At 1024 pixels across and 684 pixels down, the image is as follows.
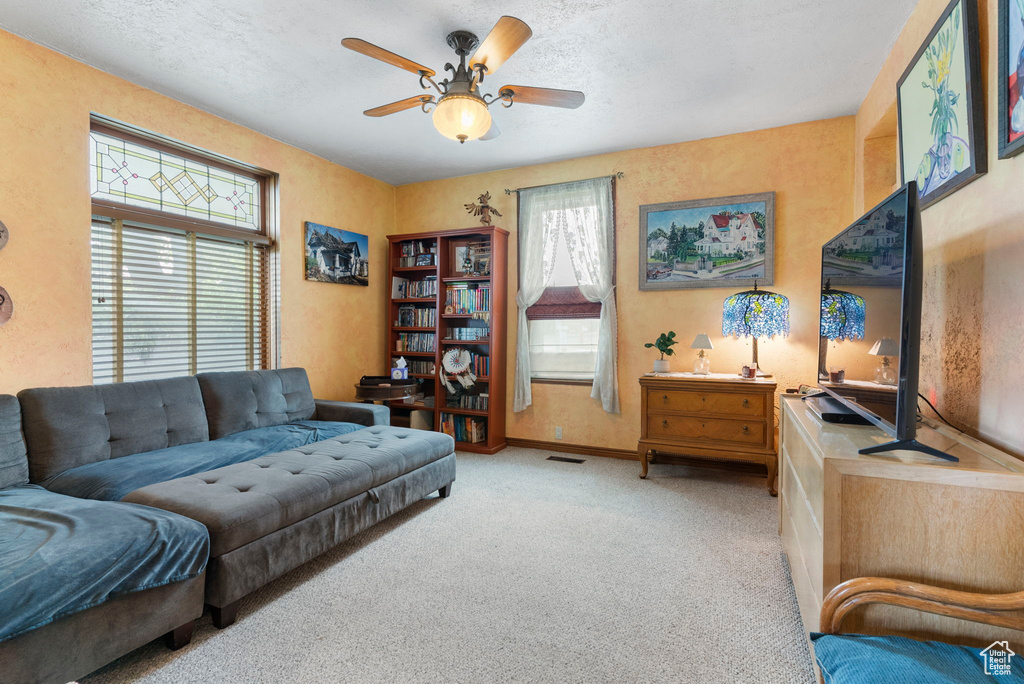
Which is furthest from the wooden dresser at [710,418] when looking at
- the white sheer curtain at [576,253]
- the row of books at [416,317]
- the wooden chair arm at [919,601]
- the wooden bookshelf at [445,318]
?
the wooden chair arm at [919,601]

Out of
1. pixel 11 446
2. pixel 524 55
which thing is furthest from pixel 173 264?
pixel 524 55

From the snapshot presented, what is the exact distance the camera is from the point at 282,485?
222cm

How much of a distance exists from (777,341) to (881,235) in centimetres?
A: 232

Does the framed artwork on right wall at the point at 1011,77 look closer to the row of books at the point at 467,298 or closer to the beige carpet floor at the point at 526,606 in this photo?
the beige carpet floor at the point at 526,606

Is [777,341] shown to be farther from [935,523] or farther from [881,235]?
[935,523]

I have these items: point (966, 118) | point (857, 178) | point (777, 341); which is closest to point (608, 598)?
point (966, 118)

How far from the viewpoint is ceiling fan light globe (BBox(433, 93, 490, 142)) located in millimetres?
2242

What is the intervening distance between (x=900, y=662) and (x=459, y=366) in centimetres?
384

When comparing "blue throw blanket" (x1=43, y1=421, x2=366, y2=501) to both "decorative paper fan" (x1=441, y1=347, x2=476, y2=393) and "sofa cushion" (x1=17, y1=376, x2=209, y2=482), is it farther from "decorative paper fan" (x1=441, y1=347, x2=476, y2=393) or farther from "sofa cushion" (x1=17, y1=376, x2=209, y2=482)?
"decorative paper fan" (x1=441, y1=347, x2=476, y2=393)

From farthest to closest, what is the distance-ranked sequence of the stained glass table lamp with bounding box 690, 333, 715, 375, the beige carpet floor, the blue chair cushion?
1. the stained glass table lamp with bounding box 690, 333, 715, 375
2. the beige carpet floor
3. the blue chair cushion

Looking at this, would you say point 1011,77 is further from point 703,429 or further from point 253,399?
point 253,399

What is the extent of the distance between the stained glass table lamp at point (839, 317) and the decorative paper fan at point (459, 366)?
9.77ft

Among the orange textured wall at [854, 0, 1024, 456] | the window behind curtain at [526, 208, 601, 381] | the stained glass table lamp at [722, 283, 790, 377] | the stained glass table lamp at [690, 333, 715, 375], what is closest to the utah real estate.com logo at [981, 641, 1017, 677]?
the orange textured wall at [854, 0, 1024, 456]

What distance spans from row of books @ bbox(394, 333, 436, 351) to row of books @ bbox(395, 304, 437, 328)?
101mm
